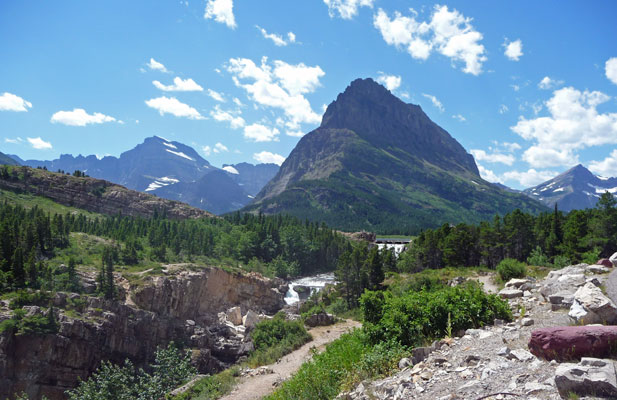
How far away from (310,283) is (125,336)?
48.5 m

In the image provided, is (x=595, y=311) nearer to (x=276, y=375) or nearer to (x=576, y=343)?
(x=576, y=343)

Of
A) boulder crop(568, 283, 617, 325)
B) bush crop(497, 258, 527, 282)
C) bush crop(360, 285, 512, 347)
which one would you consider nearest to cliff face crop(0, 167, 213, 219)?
bush crop(497, 258, 527, 282)

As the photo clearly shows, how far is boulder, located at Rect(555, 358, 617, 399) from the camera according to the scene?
558 cm

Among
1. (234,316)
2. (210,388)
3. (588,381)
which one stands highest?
(588,381)

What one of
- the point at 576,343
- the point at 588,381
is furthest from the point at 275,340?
the point at 588,381

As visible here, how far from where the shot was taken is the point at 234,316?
173 ft

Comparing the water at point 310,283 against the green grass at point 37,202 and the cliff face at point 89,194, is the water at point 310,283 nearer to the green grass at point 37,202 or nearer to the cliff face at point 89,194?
the cliff face at point 89,194

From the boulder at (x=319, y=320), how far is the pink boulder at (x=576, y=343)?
31.1 metres

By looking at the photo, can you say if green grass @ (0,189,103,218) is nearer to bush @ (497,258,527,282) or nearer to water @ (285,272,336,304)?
water @ (285,272,336,304)

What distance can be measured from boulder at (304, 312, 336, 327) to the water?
2817 centimetres

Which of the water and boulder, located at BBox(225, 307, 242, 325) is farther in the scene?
the water

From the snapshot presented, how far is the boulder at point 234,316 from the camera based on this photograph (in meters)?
52.2

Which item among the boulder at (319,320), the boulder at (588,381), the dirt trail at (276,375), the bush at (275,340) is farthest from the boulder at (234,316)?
the boulder at (588,381)

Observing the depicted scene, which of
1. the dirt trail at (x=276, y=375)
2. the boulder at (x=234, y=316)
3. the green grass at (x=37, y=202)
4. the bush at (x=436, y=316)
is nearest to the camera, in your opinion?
the bush at (x=436, y=316)
